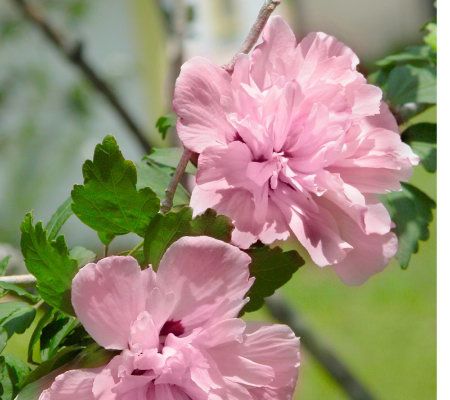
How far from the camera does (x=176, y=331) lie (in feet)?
1.34

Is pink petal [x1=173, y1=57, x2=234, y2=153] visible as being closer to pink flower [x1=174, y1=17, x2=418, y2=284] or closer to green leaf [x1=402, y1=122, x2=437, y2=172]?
pink flower [x1=174, y1=17, x2=418, y2=284]

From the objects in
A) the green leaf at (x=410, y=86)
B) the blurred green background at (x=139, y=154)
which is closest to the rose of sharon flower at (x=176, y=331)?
the green leaf at (x=410, y=86)

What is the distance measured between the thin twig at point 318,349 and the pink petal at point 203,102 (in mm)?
870

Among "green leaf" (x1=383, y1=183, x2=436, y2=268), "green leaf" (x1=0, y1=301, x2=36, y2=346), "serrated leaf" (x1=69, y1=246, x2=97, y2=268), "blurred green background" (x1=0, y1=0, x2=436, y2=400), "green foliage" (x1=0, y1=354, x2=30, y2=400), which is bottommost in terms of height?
"blurred green background" (x1=0, y1=0, x2=436, y2=400)

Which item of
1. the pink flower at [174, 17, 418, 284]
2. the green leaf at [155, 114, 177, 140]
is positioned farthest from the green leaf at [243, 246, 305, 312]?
the green leaf at [155, 114, 177, 140]

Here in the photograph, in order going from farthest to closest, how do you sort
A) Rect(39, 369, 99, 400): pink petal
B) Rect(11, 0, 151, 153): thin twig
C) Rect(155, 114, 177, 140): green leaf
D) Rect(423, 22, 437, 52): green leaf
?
Rect(11, 0, 151, 153): thin twig → Rect(423, 22, 437, 52): green leaf → Rect(155, 114, 177, 140): green leaf → Rect(39, 369, 99, 400): pink petal

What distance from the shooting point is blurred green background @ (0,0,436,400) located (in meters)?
3.24

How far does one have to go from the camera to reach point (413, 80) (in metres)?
0.77

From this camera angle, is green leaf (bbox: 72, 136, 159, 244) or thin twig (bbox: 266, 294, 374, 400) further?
thin twig (bbox: 266, 294, 374, 400)

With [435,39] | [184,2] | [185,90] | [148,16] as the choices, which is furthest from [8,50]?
[185,90]

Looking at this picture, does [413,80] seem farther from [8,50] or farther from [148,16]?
[148,16]

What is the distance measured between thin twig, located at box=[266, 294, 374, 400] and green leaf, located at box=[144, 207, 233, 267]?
89 centimetres

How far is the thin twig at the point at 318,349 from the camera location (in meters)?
1.32

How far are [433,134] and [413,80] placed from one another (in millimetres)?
50
